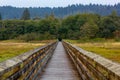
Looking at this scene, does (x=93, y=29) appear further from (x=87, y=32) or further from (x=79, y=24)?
(x=79, y=24)

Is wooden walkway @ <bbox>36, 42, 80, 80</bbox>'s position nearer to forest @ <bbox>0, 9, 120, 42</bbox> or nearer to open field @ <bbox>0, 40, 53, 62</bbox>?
open field @ <bbox>0, 40, 53, 62</bbox>

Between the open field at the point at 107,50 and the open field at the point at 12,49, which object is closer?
the open field at the point at 12,49

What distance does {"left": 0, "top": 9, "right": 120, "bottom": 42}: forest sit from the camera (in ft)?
507

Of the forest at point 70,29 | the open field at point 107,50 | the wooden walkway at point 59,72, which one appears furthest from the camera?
the forest at point 70,29

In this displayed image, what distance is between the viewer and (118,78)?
4613 mm

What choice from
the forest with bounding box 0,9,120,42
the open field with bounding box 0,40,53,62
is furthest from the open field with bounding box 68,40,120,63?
the forest with bounding box 0,9,120,42

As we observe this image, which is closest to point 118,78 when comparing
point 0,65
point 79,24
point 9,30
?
point 0,65

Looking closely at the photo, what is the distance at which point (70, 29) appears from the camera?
17000cm

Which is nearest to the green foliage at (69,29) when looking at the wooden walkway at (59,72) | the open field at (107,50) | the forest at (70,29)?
the forest at (70,29)

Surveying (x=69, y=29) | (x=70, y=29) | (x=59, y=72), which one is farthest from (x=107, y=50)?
(x=70, y=29)

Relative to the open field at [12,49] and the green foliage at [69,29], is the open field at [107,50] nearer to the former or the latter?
the open field at [12,49]

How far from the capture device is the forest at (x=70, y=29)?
15450 centimetres

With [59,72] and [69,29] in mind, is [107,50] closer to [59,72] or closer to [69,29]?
[59,72]

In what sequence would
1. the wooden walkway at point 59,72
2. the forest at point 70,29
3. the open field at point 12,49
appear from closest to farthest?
1. the wooden walkway at point 59,72
2. the open field at point 12,49
3. the forest at point 70,29
